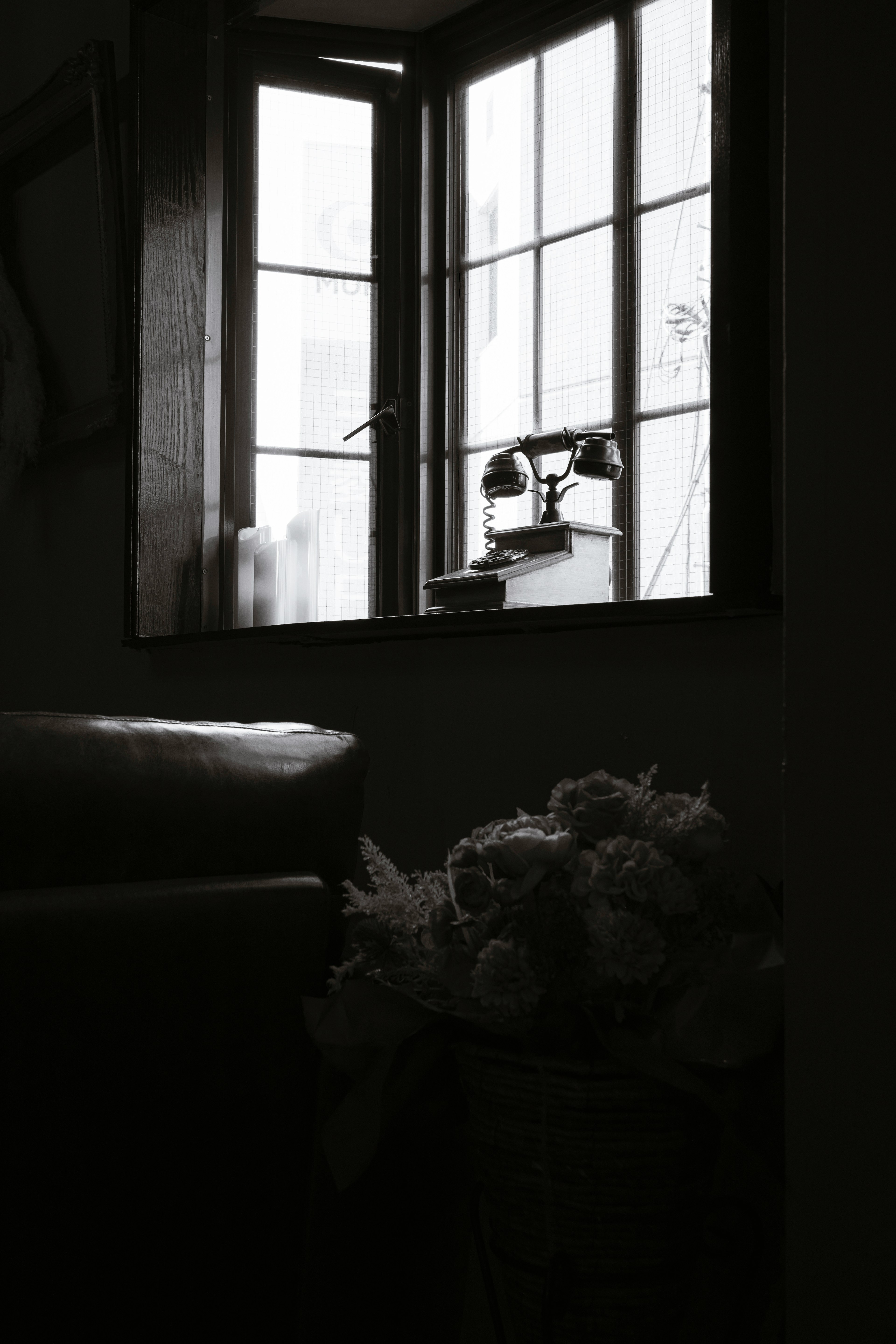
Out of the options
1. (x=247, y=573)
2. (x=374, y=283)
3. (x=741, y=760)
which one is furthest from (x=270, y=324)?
(x=741, y=760)

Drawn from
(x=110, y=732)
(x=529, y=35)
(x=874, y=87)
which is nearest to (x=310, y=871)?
(x=110, y=732)

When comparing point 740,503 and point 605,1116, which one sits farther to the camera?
point 740,503

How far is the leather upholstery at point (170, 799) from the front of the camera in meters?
1.07

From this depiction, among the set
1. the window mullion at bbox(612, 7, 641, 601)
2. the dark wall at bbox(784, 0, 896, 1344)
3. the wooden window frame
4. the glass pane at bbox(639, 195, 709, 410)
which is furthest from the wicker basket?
the wooden window frame

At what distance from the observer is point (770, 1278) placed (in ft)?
3.96

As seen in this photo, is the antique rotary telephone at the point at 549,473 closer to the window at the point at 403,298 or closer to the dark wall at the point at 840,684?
the window at the point at 403,298

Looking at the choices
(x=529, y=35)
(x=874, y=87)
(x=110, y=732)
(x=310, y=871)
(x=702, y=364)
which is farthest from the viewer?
(x=529, y=35)

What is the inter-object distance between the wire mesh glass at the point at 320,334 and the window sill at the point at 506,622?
0.78ft

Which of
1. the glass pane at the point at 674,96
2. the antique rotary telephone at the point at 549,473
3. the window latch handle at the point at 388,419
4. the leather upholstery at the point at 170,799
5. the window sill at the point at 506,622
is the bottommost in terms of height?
the leather upholstery at the point at 170,799

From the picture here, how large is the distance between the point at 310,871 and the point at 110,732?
0.27m

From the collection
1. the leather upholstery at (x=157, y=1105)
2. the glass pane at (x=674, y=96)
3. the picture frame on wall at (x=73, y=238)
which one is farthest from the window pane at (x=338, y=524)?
Result: the leather upholstery at (x=157, y=1105)

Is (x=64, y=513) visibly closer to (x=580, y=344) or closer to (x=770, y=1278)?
(x=580, y=344)

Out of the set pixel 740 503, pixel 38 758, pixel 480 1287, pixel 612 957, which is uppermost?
pixel 740 503

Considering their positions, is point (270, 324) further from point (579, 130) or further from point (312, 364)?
point (579, 130)
